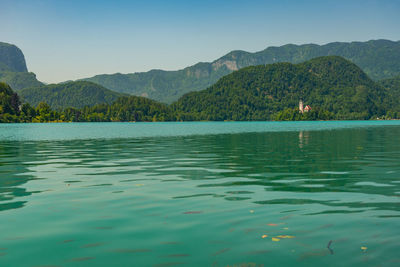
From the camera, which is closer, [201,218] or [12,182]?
[201,218]

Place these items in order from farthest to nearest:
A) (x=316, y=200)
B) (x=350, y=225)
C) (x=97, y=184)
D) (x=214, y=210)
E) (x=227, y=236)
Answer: (x=97, y=184), (x=316, y=200), (x=214, y=210), (x=350, y=225), (x=227, y=236)

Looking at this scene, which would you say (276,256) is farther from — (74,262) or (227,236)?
(74,262)

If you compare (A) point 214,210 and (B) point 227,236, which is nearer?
(B) point 227,236

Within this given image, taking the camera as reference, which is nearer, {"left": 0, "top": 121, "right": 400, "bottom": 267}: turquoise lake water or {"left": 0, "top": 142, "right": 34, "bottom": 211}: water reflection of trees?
{"left": 0, "top": 121, "right": 400, "bottom": 267}: turquoise lake water

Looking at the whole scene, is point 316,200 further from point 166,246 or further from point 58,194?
point 58,194

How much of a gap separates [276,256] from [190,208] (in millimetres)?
6435

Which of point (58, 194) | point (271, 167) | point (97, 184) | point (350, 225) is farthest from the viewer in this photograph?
point (271, 167)

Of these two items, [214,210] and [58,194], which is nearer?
[214,210]

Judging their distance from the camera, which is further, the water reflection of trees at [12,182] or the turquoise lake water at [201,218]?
the water reflection of trees at [12,182]

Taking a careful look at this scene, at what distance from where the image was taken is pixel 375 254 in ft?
34.0

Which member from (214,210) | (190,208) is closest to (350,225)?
(214,210)

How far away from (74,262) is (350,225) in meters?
9.71

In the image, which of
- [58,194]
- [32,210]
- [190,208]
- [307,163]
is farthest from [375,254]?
[307,163]

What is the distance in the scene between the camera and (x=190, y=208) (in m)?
16.1
